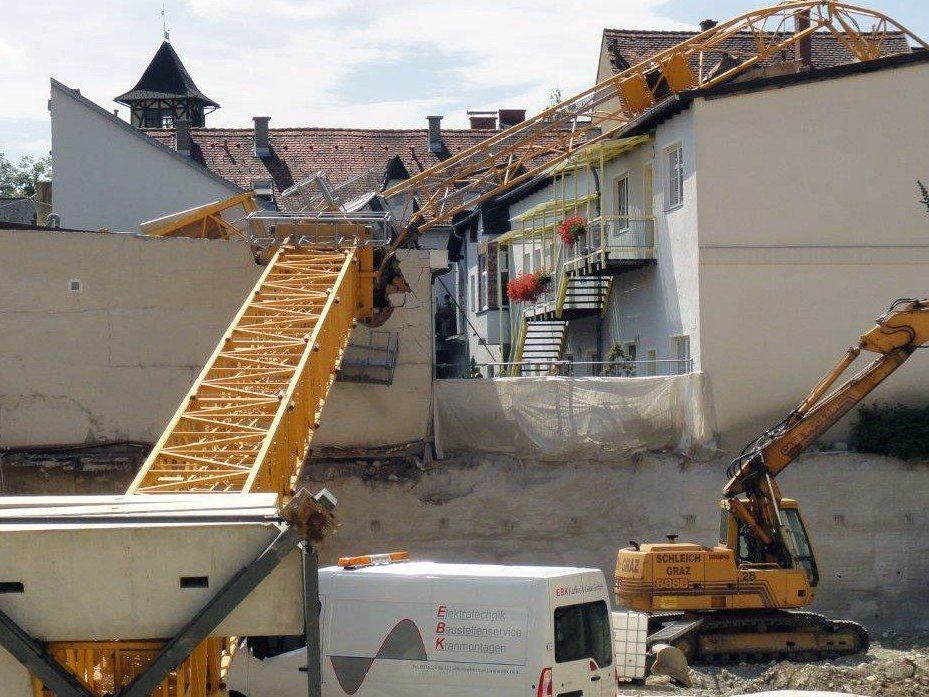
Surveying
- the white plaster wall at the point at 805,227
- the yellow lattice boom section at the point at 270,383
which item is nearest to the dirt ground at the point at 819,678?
the yellow lattice boom section at the point at 270,383

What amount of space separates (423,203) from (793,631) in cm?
1162

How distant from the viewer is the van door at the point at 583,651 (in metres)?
12.0

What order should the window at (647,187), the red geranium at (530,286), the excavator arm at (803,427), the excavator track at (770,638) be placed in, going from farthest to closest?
the red geranium at (530,286) → the window at (647,187) → the excavator arm at (803,427) → the excavator track at (770,638)

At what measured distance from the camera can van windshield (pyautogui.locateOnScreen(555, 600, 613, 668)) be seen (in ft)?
39.5

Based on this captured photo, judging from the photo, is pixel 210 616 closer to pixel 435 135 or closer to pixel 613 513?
pixel 613 513

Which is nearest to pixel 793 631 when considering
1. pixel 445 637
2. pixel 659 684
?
pixel 659 684

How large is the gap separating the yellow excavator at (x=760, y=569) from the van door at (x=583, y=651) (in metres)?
5.66

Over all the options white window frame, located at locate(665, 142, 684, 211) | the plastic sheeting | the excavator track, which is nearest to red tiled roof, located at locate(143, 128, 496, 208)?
white window frame, located at locate(665, 142, 684, 211)

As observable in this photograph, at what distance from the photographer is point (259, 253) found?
21500 millimetres

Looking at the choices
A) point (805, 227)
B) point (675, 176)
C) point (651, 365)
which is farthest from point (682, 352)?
point (675, 176)

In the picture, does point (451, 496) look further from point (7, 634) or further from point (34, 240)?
point (7, 634)

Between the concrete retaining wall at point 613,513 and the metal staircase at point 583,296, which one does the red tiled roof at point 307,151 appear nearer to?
the metal staircase at point 583,296

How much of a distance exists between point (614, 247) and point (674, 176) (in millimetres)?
1862

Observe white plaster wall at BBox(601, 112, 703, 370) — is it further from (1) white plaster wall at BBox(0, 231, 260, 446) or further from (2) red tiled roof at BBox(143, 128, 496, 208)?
(2) red tiled roof at BBox(143, 128, 496, 208)
